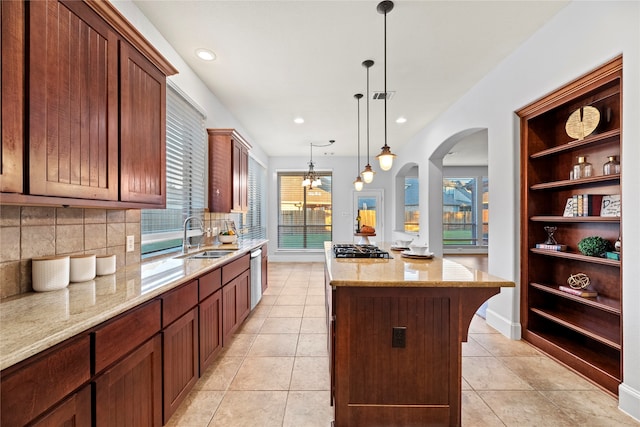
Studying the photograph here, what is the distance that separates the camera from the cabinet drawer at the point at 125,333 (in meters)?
1.15

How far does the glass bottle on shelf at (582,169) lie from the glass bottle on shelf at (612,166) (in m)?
0.19

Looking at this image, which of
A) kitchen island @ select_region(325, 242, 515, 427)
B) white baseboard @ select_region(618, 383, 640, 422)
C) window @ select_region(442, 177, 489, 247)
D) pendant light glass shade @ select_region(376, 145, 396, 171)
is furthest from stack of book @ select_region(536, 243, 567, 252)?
window @ select_region(442, 177, 489, 247)

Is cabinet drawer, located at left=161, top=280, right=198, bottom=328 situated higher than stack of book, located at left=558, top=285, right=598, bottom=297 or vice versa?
cabinet drawer, located at left=161, top=280, right=198, bottom=328

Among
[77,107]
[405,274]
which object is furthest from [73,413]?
[405,274]

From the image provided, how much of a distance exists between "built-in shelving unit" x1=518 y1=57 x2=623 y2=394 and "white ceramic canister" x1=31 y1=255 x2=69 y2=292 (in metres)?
3.47

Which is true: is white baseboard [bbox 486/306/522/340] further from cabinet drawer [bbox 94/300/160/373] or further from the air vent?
cabinet drawer [bbox 94/300/160/373]

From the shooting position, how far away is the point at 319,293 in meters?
4.70

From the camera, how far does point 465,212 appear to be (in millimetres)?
9547

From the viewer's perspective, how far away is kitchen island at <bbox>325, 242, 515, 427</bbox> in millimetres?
1720

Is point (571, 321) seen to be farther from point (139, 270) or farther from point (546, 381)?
point (139, 270)

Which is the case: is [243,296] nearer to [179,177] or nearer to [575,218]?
[179,177]

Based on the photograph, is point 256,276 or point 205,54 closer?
point 205,54

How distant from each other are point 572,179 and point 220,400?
11.0ft

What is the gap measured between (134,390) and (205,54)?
294cm
